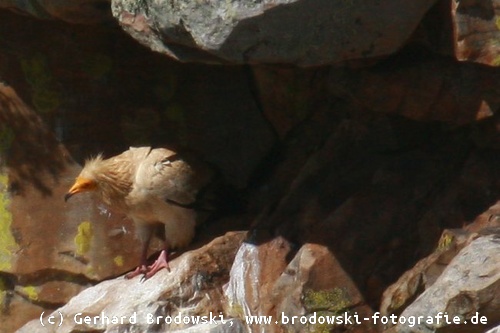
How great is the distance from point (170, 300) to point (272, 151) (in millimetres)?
1496

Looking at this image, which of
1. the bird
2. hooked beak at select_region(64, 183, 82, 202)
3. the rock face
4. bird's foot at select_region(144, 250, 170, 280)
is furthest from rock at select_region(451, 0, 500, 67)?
hooked beak at select_region(64, 183, 82, 202)

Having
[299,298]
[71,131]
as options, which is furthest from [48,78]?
[299,298]

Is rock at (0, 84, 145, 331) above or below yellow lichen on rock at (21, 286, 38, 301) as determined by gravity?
above

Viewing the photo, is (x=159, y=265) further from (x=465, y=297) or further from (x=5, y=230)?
(x=465, y=297)

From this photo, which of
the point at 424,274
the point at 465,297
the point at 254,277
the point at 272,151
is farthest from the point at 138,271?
the point at 465,297

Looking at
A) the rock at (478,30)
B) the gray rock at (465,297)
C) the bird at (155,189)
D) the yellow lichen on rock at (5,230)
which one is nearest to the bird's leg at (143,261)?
the bird at (155,189)

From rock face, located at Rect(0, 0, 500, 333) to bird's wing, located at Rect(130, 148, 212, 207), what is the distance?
37cm

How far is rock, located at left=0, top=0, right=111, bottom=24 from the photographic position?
6.90 meters

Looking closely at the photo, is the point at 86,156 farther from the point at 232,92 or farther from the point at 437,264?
the point at 437,264

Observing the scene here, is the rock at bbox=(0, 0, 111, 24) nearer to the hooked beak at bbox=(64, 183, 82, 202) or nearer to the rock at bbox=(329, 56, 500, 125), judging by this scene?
the hooked beak at bbox=(64, 183, 82, 202)

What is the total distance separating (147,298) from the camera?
7219 mm

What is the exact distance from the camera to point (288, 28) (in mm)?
5727

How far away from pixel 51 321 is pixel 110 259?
0.71 metres

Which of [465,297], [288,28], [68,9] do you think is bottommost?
[465,297]
